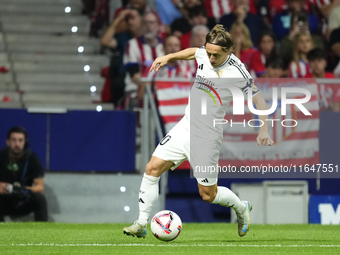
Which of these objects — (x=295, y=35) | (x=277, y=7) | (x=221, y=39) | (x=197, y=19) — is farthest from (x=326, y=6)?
(x=221, y=39)

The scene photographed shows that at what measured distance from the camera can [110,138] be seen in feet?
30.3

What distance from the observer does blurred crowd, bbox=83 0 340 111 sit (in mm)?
9750

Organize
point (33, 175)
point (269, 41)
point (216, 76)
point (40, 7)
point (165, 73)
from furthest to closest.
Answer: point (40, 7)
point (269, 41)
point (165, 73)
point (33, 175)
point (216, 76)

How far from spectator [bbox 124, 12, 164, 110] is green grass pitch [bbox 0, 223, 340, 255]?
2.45 metres

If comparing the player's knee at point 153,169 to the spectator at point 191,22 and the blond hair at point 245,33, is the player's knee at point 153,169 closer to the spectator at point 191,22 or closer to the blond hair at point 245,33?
the spectator at point 191,22

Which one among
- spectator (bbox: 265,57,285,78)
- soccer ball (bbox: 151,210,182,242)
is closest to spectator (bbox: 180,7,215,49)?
spectator (bbox: 265,57,285,78)

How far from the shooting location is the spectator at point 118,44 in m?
9.78

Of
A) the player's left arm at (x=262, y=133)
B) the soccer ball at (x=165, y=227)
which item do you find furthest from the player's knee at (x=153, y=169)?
the player's left arm at (x=262, y=133)

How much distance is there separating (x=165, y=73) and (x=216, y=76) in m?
3.71

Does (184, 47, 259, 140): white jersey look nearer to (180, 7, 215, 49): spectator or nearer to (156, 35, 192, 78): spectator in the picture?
(156, 35, 192, 78): spectator

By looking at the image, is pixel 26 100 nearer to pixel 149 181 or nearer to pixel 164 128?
pixel 164 128

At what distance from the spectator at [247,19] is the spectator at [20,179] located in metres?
3.87

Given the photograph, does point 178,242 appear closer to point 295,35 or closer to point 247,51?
point 247,51

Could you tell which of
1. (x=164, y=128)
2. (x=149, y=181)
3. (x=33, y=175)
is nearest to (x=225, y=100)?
(x=149, y=181)
